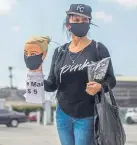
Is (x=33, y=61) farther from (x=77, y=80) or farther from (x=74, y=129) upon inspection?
(x=74, y=129)

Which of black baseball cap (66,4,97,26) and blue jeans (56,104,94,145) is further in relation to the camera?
black baseball cap (66,4,97,26)

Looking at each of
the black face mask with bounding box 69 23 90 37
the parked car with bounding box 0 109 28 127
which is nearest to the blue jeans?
the black face mask with bounding box 69 23 90 37

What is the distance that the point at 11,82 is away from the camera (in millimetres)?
62969

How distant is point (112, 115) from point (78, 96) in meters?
0.29

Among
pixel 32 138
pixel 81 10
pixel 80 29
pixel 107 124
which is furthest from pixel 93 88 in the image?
pixel 32 138

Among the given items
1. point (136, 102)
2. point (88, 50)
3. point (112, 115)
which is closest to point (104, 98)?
point (112, 115)

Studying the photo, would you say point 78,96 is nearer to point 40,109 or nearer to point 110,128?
point 110,128

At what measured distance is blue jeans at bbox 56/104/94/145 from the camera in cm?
330

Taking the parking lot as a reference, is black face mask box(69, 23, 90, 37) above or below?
above

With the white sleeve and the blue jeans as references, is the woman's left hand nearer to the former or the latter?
the blue jeans

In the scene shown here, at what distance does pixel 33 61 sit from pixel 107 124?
2.37ft

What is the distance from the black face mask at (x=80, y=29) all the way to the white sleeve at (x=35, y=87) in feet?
1.32

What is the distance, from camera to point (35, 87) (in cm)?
352

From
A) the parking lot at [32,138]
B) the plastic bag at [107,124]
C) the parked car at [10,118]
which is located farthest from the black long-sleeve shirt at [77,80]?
the parked car at [10,118]
